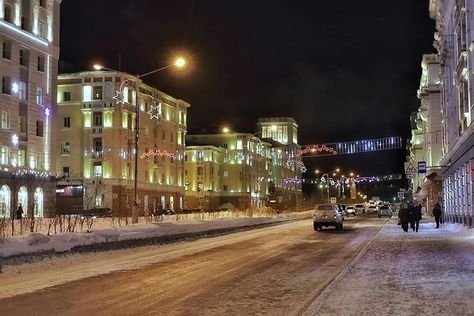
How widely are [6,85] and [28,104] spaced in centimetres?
321

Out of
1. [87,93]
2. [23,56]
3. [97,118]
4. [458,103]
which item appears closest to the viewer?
[458,103]

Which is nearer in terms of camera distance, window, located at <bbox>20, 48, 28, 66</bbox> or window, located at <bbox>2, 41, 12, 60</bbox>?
window, located at <bbox>2, 41, 12, 60</bbox>

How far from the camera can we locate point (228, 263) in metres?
18.5

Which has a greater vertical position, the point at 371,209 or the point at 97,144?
the point at 97,144

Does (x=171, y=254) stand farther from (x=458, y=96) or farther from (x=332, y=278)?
(x=458, y=96)

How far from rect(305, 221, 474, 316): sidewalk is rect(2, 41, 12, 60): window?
43716 millimetres

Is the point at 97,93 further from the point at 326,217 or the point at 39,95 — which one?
the point at 326,217

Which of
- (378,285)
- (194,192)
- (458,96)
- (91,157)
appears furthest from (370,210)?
(378,285)

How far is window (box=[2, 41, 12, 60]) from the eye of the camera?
177ft

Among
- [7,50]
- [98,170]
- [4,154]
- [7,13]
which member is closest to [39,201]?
[4,154]

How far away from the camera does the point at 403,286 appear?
12.5 metres

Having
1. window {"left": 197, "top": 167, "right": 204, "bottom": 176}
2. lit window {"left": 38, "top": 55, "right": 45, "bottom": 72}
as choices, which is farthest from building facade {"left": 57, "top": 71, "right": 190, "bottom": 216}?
window {"left": 197, "top": 167, "right": 204, "bottom": 176}

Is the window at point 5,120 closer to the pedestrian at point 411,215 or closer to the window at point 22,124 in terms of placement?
the window at point 22,124

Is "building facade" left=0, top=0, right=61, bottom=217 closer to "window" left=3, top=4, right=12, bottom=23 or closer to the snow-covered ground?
"window" left=3, top=4, right=12, bottom=23
